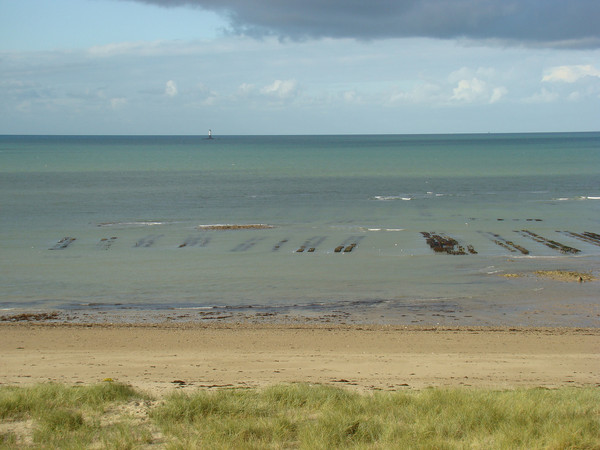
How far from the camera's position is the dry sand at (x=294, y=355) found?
12469mm

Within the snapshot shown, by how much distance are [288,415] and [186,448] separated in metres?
1.70

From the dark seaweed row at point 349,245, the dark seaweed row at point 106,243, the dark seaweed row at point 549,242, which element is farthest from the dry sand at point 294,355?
the dark seaweed row at point 106,243

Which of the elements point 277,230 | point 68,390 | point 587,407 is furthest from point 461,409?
point 277,230

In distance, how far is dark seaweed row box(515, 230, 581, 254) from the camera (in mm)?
30000

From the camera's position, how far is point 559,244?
31.6m

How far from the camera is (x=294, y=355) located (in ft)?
47.5

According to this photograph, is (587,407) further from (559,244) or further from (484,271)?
(559,244)

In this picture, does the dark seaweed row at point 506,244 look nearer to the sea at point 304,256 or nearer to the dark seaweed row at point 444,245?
the sea at point 304,256

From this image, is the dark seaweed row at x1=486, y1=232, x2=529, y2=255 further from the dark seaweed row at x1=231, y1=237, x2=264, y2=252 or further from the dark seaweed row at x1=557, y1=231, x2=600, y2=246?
the dark seaweed row at x1=231, y1=237, x2=264, y2=252

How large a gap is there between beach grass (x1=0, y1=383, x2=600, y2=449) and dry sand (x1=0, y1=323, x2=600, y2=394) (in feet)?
5.02

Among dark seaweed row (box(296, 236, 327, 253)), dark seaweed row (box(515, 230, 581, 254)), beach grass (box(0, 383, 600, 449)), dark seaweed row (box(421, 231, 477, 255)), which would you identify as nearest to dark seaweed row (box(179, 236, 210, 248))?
dark seaweed row (box(296, 236, 327, 253))

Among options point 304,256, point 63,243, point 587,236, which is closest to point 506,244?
point 587,236

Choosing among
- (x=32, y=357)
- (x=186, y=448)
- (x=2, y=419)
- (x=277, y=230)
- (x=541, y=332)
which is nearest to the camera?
(x=186, y=448)

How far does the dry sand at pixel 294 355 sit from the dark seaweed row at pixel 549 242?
13.5 metres
